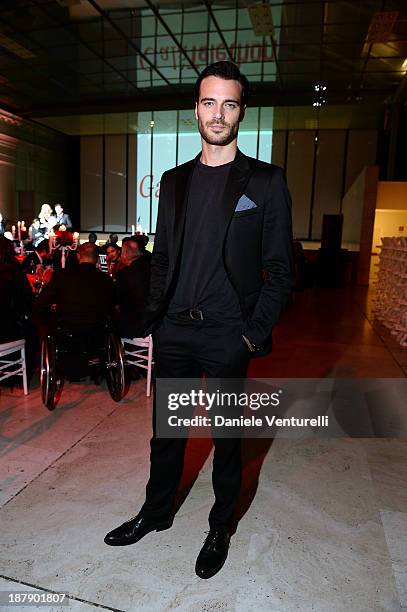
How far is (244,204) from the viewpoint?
163 cm

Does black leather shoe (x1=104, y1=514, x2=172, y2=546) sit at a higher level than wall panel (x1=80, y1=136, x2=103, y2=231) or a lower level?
lower

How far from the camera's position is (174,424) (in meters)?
1.89

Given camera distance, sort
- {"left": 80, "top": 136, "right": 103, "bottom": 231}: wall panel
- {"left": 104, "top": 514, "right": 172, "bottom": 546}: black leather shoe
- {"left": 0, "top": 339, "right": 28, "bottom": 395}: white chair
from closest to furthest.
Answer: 1. {"left": 104, "top": 514, "right": 172, "bottom": 546}: black leather shoe
2. {"left": 0, "top": 339, "right": 28, "bottom": 395}: white chair
3. {"left": 80, "top": 136, "right": 103, "bottom": 231}: wall panel

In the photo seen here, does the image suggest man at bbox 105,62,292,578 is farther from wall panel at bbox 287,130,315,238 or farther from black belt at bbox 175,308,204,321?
wall panel at bbox 287,130,315,238

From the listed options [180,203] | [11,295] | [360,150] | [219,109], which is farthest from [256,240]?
[360,150]

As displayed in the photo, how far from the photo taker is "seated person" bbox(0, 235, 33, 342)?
10.7 ft

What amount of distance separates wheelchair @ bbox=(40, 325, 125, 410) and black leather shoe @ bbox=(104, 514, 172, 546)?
4.78 feet

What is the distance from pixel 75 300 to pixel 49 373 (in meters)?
0.54

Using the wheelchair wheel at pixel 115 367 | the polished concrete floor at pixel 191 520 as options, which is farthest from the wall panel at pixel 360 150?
the polished concrete floor at pixel 191 520

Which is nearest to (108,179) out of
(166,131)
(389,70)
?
(166,131)

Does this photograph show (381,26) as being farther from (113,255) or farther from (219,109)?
(219,109)

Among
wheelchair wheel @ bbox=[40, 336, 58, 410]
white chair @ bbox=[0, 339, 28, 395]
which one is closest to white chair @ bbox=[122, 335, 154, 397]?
wheelchair wheel @ bbox=[40, 336, 58, 410]

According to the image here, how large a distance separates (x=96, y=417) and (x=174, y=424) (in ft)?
4.70

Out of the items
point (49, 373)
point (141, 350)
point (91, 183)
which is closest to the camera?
point (49, 373)
